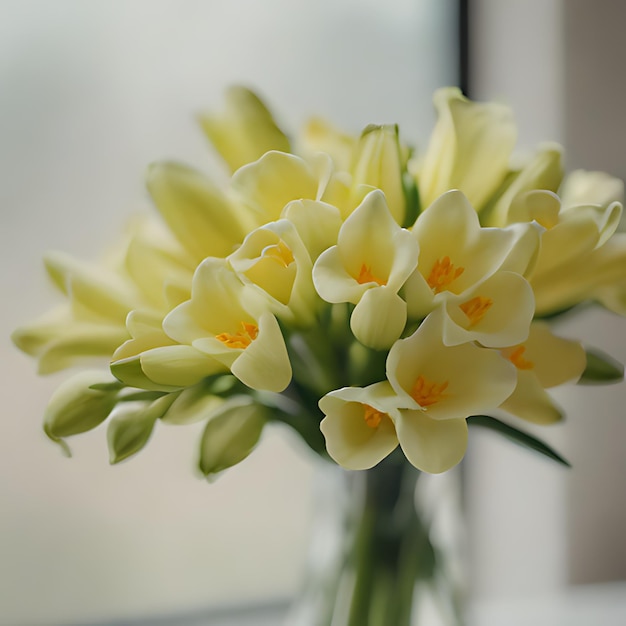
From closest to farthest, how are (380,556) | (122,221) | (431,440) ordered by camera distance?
1. (431,440)
2. (380,556)
3. (122,221)

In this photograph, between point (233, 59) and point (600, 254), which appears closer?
point (600, 254)

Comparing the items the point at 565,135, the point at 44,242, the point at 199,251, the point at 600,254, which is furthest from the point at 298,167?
the point at 565,135

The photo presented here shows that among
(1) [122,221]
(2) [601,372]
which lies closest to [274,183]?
(2) [601,372]

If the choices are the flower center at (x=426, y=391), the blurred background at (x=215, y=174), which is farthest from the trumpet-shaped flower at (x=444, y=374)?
the blurred background at (x=215, y=174)

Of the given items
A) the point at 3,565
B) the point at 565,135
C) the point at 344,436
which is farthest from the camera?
the point at 565,135

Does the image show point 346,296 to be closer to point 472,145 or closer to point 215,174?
point 472,145

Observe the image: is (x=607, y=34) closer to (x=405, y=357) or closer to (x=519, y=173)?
(x=519, y=173)
